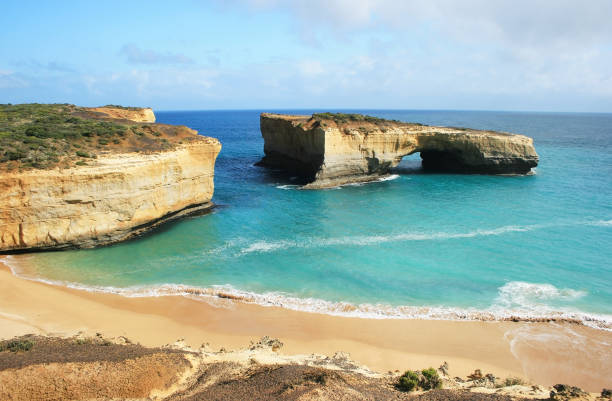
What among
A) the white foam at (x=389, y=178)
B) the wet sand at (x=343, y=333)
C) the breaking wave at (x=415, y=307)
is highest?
the white foam at (x=389, y=178)

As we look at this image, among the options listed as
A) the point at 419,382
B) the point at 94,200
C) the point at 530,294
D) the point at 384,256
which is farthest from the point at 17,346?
the point at 530,294

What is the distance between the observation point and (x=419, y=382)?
34.0 feet

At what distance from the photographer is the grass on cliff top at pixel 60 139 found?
66.9 feet

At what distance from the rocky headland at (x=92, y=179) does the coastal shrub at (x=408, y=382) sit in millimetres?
18160

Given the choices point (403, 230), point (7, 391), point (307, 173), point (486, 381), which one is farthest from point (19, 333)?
point (307, 173)

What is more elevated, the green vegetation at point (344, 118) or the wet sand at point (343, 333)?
the green vegetation at point (344, 118)

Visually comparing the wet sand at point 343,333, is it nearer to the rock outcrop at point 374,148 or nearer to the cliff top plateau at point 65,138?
the cliff top plateau at point 65,138

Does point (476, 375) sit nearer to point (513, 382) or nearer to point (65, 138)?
point (513, 382)

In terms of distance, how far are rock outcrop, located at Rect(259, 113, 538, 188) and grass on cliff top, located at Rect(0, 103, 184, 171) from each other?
1523cm

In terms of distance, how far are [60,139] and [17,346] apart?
1631 centimetres

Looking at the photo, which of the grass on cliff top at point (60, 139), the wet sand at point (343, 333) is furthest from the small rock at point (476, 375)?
the grass on cliff top at point (60, 139)

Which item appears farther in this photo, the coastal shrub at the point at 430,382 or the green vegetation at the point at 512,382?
the green vegetation at the point at 512,382

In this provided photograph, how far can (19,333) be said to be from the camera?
13172mm

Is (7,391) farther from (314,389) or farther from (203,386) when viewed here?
(314,389)
